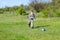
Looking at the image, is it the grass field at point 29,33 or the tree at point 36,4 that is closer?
the grass field at point 29,33

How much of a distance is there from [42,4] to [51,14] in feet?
54.3

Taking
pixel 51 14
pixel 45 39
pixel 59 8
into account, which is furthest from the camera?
pixel 59 8

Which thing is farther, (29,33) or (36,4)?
(36,4)

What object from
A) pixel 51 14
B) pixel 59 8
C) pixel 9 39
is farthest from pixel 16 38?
pixel 59 8

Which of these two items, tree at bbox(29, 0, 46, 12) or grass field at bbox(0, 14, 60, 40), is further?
tree at bbox(29, 0, 46, 12)

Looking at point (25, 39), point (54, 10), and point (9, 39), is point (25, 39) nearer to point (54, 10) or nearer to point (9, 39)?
point (9, 39)

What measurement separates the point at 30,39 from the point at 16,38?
1066 mm

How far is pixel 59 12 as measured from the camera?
41.6 metres

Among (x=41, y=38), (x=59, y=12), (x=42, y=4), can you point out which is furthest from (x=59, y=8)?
(x=41, y=38)

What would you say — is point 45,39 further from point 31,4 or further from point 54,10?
point 31,4

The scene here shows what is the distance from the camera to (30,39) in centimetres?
1229

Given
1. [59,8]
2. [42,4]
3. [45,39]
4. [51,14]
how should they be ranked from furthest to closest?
[42,4] < [59,8] < [51,14] < [45,39]

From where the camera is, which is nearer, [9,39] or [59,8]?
[9,39]

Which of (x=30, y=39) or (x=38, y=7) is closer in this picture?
(x=30, y=39)
